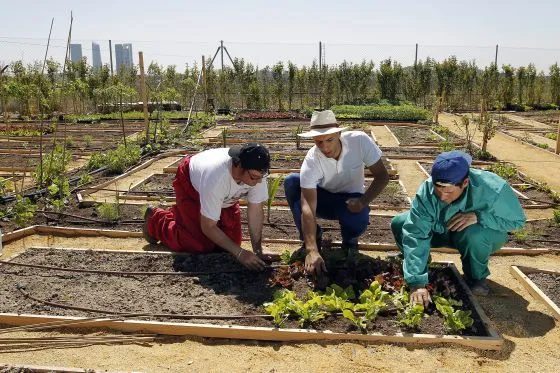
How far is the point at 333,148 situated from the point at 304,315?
1.32 m

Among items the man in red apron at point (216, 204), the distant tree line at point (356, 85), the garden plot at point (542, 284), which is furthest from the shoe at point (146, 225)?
the distant tree line at point (356, 85)

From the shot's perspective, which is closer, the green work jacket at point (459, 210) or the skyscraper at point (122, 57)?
the green work jacket at point (459, 210)

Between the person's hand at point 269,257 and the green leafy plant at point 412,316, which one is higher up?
the person's hand at point 269,257

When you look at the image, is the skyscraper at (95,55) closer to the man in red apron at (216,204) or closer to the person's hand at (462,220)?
the man in red apron at (216,204)

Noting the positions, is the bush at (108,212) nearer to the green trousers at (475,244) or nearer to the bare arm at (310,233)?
the bare arm at (310,233)

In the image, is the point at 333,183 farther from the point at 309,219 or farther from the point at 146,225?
the point at 146,225

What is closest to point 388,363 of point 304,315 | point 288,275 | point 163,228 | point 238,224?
point 304,315

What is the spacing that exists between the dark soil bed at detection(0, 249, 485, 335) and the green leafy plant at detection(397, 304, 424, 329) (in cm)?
5

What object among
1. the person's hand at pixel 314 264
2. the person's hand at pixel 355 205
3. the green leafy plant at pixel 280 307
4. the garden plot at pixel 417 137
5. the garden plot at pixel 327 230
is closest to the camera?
the green leafy plant at pixel 280 307

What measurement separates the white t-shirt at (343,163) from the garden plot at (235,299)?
59 cm

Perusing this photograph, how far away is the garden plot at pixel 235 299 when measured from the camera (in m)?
3.01

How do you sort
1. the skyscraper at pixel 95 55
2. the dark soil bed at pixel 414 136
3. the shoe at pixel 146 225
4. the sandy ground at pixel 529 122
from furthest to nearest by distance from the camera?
the skyscraper at pixel 95 55, the sandy ground at pixel 529 122, the dark soil bed at pixel 414 136, the shoe at pixel 146 225

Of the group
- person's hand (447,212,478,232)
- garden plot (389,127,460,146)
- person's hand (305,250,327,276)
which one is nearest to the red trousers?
person's hand (305,250,327,276)

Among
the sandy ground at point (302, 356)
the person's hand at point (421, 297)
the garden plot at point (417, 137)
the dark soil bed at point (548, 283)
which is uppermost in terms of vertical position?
the garden plot at point (417, 137)
